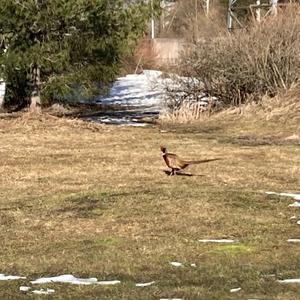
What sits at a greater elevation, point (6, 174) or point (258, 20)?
point (258, 20)

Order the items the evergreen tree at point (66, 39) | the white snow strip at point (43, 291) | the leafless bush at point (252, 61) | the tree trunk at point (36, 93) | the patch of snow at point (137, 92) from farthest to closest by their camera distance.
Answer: the patch of snow at point (137, 92), the leafless bush at point (252, 61), the tree trunk at point (36, 93), the evergreen tree at point (66, 39), the white snow strip at point (43, 291)

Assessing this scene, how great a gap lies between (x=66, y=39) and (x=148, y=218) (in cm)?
1291

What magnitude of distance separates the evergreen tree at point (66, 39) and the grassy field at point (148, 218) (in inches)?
145

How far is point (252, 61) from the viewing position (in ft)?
77.2

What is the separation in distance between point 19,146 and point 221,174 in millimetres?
5595

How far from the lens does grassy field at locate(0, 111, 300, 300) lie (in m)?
6.68

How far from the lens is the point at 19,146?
56.7 feet

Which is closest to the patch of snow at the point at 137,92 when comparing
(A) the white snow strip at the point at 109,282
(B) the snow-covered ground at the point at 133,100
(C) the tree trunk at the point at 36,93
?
(B) the snow-covered ground at the point at 133,100

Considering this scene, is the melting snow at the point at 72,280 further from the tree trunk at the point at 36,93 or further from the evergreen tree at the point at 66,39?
the tree trunk at the point at 36,93

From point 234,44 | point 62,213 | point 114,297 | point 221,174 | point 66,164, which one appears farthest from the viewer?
point 234,44

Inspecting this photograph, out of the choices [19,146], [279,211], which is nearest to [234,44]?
[19,146]

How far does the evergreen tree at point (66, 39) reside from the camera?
2048 centimetres

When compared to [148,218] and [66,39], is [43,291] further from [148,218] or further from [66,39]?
[66,39]

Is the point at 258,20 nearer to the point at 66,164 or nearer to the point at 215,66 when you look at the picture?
the point at 215,66
